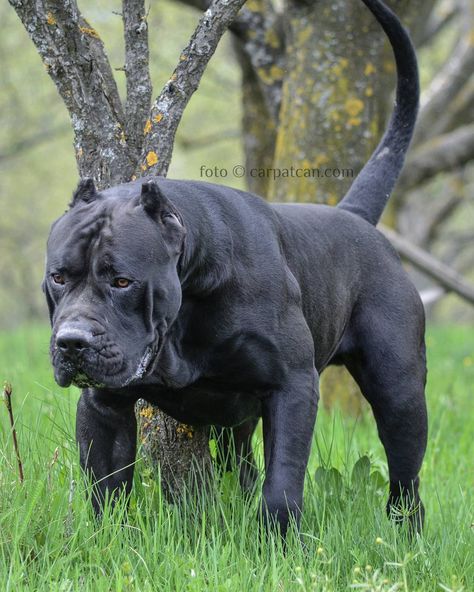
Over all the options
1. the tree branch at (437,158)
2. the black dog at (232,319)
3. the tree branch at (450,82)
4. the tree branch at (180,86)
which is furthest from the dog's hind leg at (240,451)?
the tree branch at (450,82)

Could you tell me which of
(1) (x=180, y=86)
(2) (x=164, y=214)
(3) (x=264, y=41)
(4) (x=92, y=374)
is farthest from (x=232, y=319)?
(3) (x=264, y=41)

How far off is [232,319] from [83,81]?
1261mm

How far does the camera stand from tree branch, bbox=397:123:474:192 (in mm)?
11008

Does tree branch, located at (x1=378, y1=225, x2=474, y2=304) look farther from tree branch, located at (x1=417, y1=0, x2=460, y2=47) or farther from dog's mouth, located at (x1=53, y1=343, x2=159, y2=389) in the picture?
dog's mouth, located at (x1=53, y1=343, x2=159, y2=389)

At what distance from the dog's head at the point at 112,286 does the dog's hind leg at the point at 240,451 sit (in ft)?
3.61

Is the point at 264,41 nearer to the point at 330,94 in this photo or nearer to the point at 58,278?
the point at 330,94

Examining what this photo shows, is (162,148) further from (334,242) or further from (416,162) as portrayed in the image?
(416,162)

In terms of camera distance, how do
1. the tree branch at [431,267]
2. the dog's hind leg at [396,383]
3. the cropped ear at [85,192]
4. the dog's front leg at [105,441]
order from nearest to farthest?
the cropped ear at [85,192], the dog's front leg at [105,441], the dog's hind leg at [396,383], the tree branch at [431,267]

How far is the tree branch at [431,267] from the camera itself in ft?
28.8

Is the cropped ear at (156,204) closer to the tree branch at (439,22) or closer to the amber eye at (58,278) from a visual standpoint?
the amber eye at (58,278)

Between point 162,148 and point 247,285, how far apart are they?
832 millimetres

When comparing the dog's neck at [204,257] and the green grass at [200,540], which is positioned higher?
the dog's neck at [204,257]

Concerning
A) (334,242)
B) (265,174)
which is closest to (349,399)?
(265,174)

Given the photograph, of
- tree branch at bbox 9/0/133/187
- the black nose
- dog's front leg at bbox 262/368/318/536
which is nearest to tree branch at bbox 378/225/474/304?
tree branch at bbox 9/0/133/187
